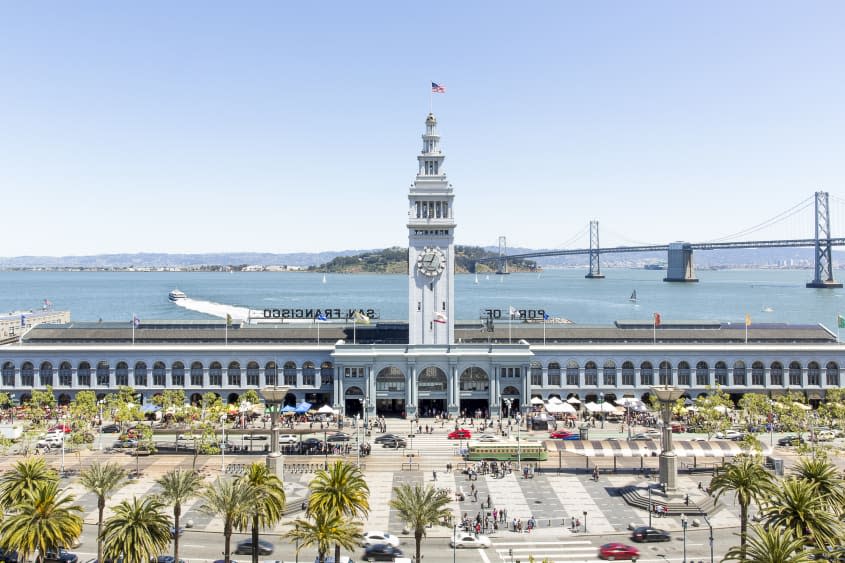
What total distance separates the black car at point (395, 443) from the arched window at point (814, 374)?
54.7m

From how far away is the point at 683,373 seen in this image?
101 meters

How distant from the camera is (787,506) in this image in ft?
137

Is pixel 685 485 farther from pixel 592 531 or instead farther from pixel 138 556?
pixel 138 556

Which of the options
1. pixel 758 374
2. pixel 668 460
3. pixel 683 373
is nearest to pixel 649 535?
pixel 668 460

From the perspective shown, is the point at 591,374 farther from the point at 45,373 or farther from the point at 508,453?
the point at 45,373

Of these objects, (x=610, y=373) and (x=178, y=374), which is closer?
(x=178, y=374)

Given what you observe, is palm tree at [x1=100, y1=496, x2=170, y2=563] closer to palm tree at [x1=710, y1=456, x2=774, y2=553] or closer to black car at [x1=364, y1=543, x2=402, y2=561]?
black car at [x1=364, y1=543, x2=402, y2=561]

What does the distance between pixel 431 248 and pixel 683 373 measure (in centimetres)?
3624

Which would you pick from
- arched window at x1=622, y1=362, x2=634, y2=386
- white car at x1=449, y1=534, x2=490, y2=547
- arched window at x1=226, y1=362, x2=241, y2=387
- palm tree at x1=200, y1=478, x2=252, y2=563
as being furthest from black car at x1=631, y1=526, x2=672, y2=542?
arched window at x1=226, y1=362, x2=241, y2=387

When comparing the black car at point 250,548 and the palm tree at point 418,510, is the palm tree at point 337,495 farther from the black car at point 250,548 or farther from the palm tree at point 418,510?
the black car at point 250,548

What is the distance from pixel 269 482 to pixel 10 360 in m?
68.6

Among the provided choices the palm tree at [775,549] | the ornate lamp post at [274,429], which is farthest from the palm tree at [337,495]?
the palm tree at [775,549]

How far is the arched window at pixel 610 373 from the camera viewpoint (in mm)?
100438

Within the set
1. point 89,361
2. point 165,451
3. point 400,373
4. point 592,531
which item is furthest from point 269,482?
point 89,361
